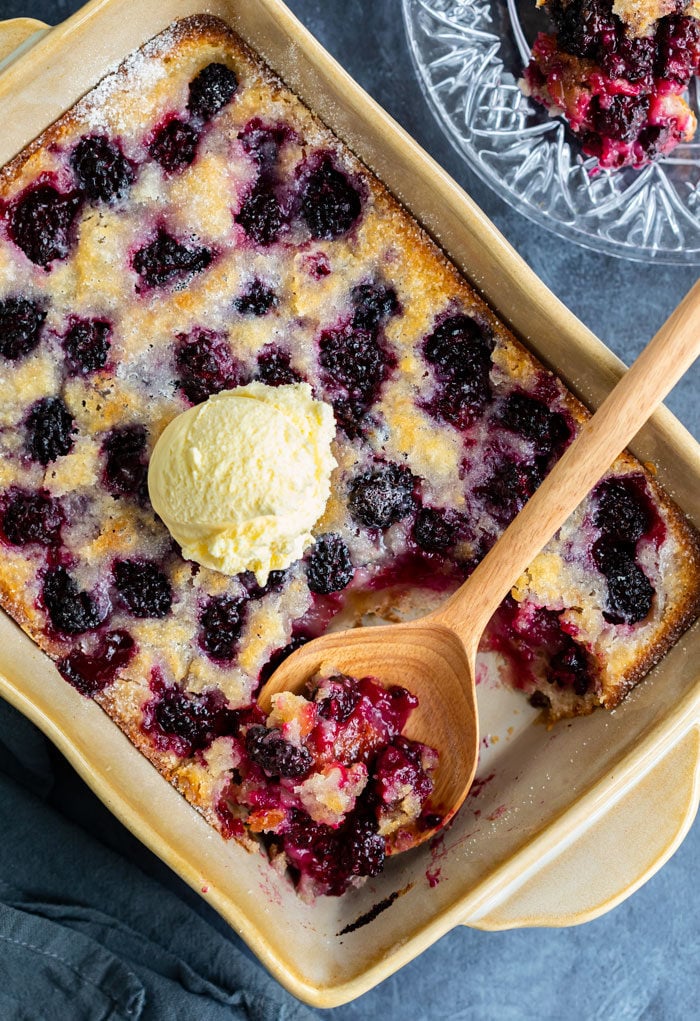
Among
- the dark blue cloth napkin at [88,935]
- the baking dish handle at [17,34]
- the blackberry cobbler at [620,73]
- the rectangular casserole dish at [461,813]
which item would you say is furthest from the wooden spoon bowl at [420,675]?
the baking dish handle at [17,34]

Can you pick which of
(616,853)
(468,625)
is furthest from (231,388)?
(616,853)

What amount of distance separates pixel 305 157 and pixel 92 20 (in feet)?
1.78

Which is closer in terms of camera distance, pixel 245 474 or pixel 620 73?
pixel 245 474

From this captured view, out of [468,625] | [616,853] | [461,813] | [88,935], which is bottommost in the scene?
[88,935]

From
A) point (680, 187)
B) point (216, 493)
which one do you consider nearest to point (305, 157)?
point (216, 493)

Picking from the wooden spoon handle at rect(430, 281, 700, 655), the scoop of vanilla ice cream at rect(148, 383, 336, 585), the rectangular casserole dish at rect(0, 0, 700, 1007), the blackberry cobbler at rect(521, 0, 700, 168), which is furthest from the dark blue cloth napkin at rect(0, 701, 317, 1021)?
the blackberry cobbler at rect(521, 0, 700, 168)

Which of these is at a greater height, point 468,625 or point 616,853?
point 468,625

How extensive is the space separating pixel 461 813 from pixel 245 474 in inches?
41.8

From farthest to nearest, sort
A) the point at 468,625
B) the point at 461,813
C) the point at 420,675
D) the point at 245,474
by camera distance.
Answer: the point at 461,813, the point at 420,675, the point at 468,625, the point at 245,474

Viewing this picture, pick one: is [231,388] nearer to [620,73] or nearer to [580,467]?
[580,467]

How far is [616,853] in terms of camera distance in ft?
7.98

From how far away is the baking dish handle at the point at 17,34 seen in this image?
233 centimetres

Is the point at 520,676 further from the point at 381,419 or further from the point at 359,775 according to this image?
the point at 381,419

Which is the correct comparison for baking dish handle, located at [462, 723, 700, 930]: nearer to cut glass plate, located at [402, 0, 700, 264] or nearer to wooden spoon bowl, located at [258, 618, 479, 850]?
wooden spoon bowl, located at [258, 618, 479, 850]
